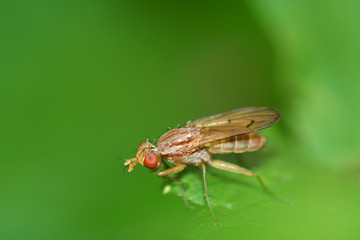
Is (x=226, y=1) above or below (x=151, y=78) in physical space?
above

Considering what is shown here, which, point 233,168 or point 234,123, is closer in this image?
point 233,168

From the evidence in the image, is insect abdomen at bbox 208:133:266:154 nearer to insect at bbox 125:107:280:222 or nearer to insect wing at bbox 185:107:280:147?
insect at bbox 125:107:280:222

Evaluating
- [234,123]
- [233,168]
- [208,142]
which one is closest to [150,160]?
[208,142]

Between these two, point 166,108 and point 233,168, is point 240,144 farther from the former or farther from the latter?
point 166,108

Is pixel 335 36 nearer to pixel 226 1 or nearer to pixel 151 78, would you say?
pixel 226 1

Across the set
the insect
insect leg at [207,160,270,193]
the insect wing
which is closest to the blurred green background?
insect leg at [207,160,270,193]

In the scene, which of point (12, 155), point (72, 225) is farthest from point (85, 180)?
point (12, 155)

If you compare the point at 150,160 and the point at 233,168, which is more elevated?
the point at 150,160

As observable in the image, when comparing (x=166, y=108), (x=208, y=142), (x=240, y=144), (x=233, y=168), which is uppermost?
(x=166, y=108)
